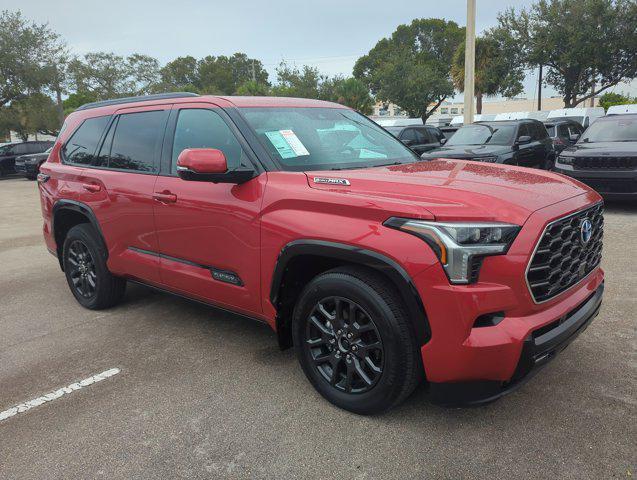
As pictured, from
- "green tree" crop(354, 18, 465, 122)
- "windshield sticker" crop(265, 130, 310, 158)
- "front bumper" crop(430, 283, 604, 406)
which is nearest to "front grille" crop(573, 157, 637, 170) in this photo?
"front bumper" crop(430, 283, 604, 406)

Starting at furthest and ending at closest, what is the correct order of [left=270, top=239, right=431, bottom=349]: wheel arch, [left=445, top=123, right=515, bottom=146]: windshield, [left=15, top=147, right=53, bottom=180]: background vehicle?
[left=15, top=147, right=53, bottom=180]: background vehicle
[left=445, top=123, right=515, bottom=146]: windshield
[left=270, top=239, right=431, bottom=349]: wheel arch

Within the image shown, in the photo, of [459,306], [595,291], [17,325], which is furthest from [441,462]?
[17,325]

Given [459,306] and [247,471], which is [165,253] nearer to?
[247,471]

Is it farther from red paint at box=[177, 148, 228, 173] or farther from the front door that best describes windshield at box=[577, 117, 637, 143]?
red paint at box=[177, 148, 228, 173]

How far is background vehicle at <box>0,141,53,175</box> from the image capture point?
24.0 m

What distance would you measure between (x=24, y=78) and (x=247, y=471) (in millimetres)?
31921

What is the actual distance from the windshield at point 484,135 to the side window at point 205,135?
8.17m

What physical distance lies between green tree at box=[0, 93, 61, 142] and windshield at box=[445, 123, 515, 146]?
27.6m

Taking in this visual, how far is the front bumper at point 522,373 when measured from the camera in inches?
92.3

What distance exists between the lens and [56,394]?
10.7 feet

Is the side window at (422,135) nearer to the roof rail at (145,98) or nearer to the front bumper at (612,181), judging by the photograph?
the front bumper at (612,181)

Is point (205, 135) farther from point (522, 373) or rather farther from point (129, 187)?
point (522, 373)

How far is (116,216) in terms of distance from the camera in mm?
4117

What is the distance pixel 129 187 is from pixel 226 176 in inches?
49.2
